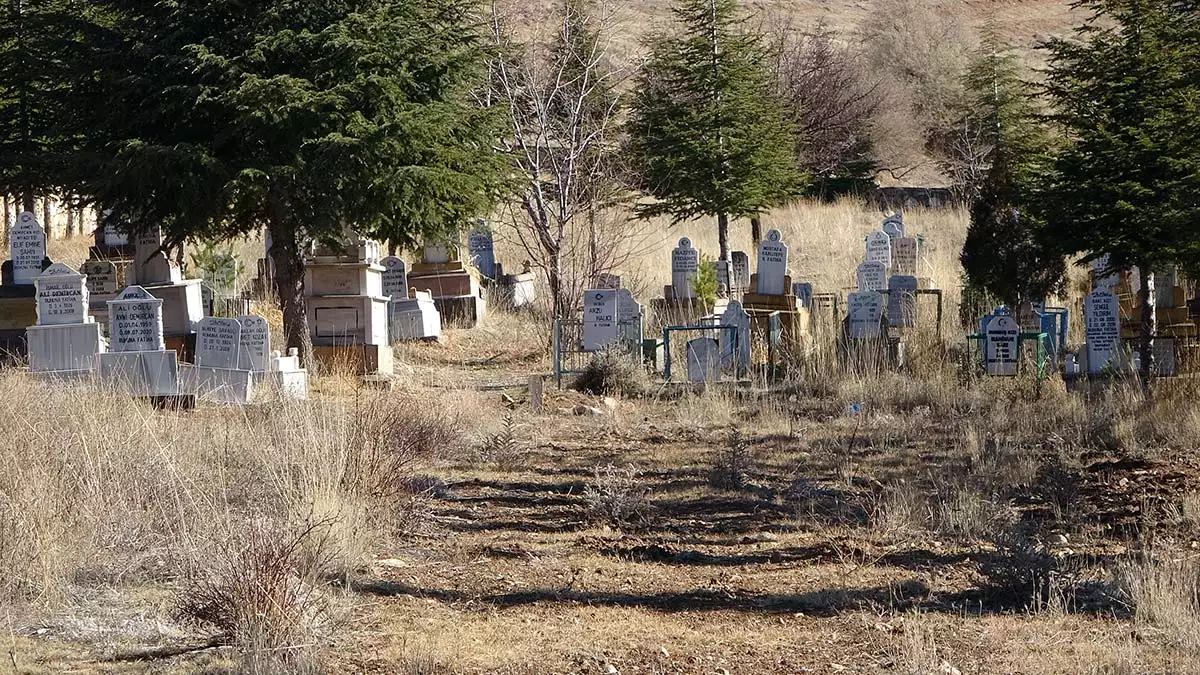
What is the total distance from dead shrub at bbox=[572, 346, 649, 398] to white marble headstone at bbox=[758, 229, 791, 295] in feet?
10.4

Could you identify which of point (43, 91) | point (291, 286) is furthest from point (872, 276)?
point (43, 91)

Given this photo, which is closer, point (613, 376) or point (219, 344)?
point (219, 344)

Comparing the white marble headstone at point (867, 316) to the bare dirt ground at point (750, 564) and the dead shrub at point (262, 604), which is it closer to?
the bare dirt ground at point (750, 564)

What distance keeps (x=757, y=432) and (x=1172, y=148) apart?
4.68m

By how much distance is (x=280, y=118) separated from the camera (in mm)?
13094

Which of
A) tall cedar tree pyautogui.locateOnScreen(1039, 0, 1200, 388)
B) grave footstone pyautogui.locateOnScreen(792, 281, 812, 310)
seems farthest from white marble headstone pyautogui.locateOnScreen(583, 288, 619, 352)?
tall cedar tree pyautogui.locateOnScreen(1039, 0, 1200, 388)

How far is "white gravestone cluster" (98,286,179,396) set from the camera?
12.1 m

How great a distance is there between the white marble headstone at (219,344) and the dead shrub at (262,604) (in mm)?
6913

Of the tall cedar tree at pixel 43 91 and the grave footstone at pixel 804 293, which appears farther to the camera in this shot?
the grave footstone at pixel 804 293

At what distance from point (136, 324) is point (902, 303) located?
926cm

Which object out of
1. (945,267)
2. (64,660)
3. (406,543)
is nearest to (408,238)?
(406,543)

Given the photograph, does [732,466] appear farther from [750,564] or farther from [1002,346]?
[1002,346]

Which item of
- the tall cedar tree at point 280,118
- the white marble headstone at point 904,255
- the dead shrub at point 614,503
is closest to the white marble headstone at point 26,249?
the tall cedar tree at point 280,118

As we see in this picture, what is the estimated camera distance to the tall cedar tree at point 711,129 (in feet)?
86.0
